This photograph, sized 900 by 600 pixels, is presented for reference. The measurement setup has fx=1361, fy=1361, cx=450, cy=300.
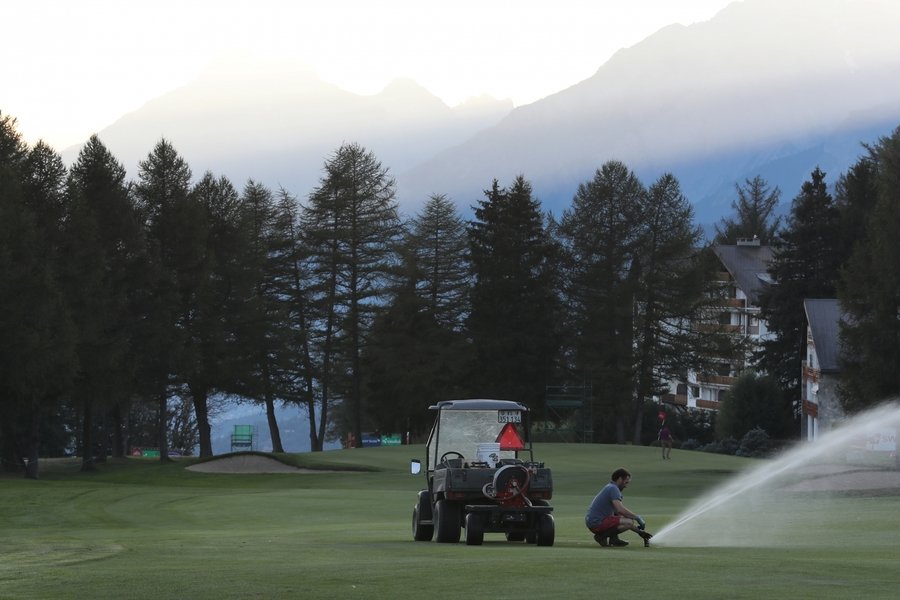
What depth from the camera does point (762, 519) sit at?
3039 cm

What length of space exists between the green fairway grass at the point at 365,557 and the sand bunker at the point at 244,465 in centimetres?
1798

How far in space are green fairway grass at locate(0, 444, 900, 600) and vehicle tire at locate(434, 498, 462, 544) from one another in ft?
0.87

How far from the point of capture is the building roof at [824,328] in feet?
280

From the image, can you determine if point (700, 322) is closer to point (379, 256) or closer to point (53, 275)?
point (379, 256)

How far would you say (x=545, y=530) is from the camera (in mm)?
21531

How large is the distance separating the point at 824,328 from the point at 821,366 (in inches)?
108

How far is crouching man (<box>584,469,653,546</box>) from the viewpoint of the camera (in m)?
20.9

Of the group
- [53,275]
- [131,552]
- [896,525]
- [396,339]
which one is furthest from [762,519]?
[396,339]

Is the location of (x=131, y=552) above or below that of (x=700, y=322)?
below

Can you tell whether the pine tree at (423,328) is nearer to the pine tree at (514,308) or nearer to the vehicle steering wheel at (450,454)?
the pine tree at (514,308)

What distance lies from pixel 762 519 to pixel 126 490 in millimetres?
26066

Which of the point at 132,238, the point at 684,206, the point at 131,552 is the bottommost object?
the point at 131,552

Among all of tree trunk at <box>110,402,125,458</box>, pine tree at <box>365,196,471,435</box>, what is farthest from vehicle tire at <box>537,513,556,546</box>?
pine tree at <box>365,196,471,435</box>

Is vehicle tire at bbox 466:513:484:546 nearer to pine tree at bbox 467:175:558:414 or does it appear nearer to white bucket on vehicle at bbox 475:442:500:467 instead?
white bucket on vehicle at bbox 475:442:500:467
